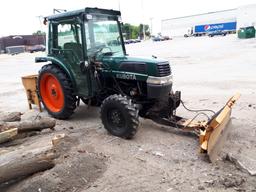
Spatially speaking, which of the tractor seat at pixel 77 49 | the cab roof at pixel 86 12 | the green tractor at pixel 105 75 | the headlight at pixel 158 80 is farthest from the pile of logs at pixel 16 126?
the cab roof at pixel 86 12

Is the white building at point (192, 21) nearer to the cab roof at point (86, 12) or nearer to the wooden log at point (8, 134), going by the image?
the cab roof at point (86, 12)

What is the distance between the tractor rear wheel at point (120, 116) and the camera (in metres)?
5.62

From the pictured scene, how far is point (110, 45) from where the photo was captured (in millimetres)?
6906

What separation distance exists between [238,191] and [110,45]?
4097mm

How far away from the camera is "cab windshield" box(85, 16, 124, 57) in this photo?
654 centimetres

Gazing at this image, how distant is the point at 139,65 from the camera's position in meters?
5.99

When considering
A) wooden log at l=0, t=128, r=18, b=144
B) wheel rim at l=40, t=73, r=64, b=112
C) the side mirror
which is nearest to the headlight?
the side mirror

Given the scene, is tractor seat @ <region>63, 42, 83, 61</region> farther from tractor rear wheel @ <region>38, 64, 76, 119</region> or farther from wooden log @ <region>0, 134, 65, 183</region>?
wooden log @ <region>0, 134, 65, 183</region>

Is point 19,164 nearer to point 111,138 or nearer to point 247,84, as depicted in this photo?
point 111,138

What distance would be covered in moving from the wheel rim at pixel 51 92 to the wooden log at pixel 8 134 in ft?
6.07

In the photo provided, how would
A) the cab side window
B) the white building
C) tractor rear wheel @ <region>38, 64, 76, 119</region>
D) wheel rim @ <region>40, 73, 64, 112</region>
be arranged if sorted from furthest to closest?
the white building → wheel rim @ <region>40, 73, 64, 112</region> → tractor rear wheel @ <region>38, 64, 76, 119</region> → the cab side window

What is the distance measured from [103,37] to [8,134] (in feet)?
9.21

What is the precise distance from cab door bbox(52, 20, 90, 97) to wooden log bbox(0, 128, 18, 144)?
5.99 feet

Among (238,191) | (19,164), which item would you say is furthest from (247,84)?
(19,164)
